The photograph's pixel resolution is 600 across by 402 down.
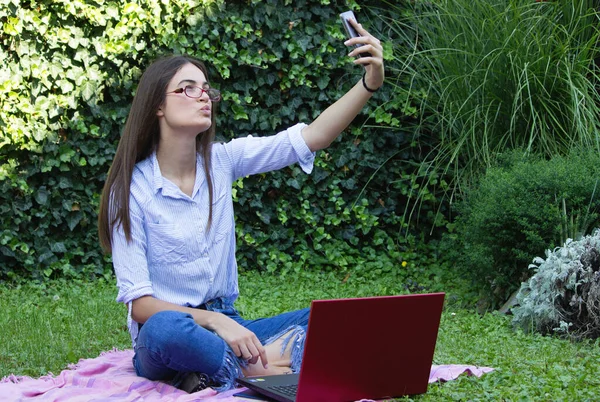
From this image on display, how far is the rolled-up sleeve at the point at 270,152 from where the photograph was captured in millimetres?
2875

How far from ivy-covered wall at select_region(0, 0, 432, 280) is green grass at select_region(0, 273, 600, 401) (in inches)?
12.7

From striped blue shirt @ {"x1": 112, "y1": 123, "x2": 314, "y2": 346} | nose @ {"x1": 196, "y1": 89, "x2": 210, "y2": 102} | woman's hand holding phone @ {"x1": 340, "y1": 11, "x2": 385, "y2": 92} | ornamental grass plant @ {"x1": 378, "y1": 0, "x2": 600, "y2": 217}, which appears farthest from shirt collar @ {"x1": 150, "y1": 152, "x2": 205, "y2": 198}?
ornamental grass plant @ {"x1": 378, "y1": 0, "x2": 600, "y2": 217}

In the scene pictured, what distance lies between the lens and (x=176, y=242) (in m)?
2.74

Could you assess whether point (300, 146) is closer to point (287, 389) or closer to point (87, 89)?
point (287, 389)

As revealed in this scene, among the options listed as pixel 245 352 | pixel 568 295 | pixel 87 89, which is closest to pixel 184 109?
pixel 245 352

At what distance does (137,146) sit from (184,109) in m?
0.21

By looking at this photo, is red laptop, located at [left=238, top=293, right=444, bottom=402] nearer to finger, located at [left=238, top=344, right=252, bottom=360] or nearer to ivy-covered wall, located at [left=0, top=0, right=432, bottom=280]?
finger, located at [left=238, top=344, right=252, bottom=360]

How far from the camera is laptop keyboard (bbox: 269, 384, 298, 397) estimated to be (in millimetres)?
2359

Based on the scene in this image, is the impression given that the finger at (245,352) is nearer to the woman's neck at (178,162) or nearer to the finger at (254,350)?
the finger at (254,350)

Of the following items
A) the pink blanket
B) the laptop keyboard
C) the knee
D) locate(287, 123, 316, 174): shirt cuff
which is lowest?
the pink blanket

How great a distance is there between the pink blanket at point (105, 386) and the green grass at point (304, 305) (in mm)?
214

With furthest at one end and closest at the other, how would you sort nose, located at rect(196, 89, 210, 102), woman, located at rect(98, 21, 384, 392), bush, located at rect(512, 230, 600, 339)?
1. bush, located at rect(512, 230, 600, 339)
2. nose, located at rect(196, 89, 210, 102)
3. woman, located at rect(98, 21, 384, 392)

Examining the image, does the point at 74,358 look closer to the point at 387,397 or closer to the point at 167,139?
the point at 167,139

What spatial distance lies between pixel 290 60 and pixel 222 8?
57 cm
